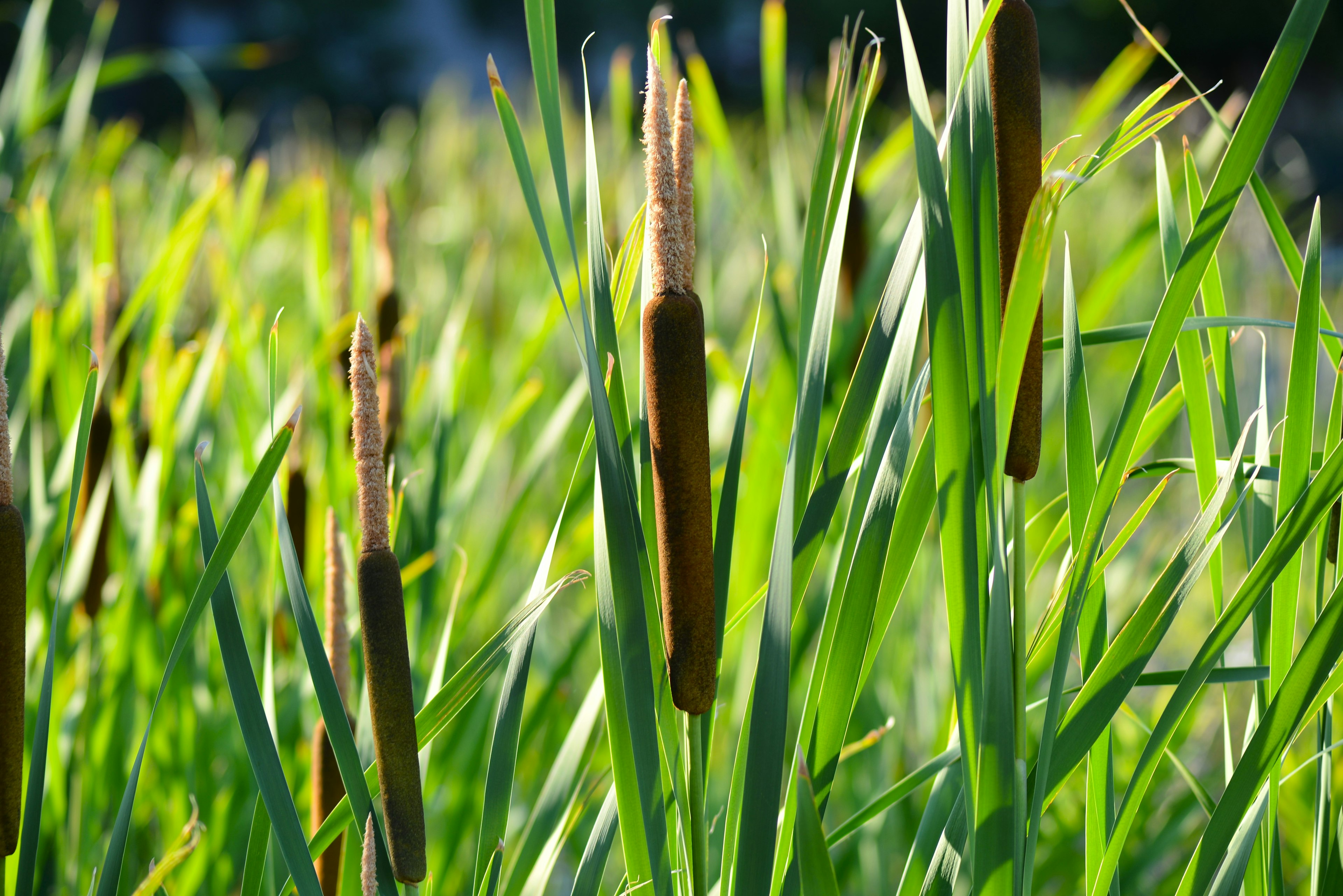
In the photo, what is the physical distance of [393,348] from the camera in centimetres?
46

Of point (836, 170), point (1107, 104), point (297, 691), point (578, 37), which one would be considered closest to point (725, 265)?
point (1107, 104)

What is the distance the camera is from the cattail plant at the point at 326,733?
0.97 ft

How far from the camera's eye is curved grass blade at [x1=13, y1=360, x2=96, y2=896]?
236mm

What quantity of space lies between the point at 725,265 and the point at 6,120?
0.73 m

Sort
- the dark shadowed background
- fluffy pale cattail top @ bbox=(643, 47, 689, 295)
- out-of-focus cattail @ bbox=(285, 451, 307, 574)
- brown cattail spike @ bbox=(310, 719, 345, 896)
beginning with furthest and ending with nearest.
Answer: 1. the dark shadowed background
2. out-of-focus cattail @ bbox=(285, 451, 307, 574)
3. brown cattail spike @ bbox=(310, 719, 345, 896)
4. fluffy pale cattail top @ bbox=(643, 47, 689, 295)

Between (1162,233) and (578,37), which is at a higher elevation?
(578,37)

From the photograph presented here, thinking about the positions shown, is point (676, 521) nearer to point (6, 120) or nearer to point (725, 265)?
point (6, 120)

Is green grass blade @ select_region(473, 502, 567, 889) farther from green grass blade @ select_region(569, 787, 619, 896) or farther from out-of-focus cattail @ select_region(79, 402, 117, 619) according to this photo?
out-of-focus cattail @ select_region(79, 402, 117, 619)

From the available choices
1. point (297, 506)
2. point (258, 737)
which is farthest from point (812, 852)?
point (297, 506)

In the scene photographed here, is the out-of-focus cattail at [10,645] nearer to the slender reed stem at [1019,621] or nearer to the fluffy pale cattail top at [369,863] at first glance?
the fluffy pale cattail top at [369,863]

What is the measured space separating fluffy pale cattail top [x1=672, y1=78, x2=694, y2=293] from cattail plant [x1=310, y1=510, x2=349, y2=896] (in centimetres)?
14

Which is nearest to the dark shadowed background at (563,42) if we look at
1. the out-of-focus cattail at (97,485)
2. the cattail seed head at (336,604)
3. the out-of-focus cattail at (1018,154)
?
the out-of-focus cattail at (97,485)

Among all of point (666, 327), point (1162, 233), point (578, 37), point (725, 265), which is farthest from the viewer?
point (578, 37)

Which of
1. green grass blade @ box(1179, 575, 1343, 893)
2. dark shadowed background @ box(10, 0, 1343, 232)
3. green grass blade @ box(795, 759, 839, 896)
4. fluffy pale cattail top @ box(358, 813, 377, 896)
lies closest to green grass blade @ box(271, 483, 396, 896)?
fluffy pale cattail top @ box(358, 813, 377, 896)
